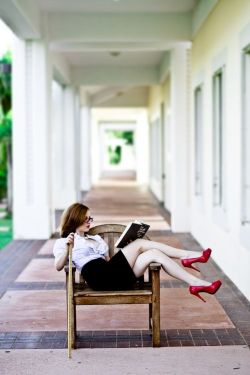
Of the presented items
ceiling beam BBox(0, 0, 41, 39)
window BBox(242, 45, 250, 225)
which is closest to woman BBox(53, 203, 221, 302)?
window BBox(242, 45, 250, 225)

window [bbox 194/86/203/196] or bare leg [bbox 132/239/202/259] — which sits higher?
window [bbox 194/86/203/196]

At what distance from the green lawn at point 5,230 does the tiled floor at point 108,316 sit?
220cm

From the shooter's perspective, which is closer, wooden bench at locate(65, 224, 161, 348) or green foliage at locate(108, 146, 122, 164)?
wooden bench at locate(65, 224, 161, 348)

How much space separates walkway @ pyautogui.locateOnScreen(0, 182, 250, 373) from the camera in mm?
4797

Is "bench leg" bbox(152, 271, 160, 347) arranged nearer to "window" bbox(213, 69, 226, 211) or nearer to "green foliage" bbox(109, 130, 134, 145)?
"window" bbox(213, 69, 226, 211)

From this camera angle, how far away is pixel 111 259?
4805 mm

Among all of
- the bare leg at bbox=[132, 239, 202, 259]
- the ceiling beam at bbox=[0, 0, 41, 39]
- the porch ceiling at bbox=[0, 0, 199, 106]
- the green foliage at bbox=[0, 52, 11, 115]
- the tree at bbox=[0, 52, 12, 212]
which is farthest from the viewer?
the green foliage at bbox=[0, 52, 11, 115]

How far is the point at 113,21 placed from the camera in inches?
409

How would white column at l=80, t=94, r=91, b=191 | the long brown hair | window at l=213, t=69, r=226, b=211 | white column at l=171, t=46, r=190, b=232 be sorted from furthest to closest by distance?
white column at l=80, t=94, r=91, b=191 < white column at l=171, t=46, r=190, b=232 < window at l=213, t=69, r=226, b=211 < the long brown hair

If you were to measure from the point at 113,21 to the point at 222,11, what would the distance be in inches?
120

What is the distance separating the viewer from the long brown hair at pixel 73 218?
4766 mm

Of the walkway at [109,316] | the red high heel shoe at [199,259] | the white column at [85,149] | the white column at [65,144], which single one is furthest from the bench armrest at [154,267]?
the white column at [85,149]

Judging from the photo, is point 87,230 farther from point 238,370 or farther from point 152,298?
point 238,370

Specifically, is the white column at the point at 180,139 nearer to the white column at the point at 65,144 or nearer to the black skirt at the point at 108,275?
the white column at the point at 65,144
